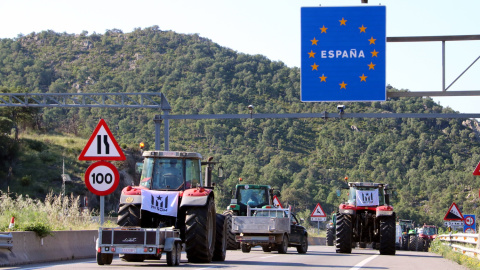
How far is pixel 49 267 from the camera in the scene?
14914 millimetres

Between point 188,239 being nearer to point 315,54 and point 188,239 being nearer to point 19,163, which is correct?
point 315,54

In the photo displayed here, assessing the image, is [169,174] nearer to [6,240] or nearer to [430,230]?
[6,240]

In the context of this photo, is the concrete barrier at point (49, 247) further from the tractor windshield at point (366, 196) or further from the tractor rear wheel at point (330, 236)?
the tractor rear wheel at point (330, 236)

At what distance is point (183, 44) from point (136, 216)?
13194 centimetres

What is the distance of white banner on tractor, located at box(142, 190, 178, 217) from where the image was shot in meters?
17.2

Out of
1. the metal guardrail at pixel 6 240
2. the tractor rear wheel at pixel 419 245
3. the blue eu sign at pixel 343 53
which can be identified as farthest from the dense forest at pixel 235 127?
the metal guardrail at pixel 6 240

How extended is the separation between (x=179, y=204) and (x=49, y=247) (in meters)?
2.94

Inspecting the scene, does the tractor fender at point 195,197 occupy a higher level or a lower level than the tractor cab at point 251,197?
higher

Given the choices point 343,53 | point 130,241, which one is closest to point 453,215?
point 343,53

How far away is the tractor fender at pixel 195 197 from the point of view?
17.1 metres

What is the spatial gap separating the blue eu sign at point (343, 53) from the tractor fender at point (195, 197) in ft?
25.0

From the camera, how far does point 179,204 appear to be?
57.8ft

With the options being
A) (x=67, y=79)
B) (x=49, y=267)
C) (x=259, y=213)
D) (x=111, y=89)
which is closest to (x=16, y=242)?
(x=49, y=267)

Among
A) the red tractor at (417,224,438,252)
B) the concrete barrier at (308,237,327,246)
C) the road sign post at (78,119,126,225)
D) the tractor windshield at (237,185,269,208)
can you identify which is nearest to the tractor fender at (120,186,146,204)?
the road sign post at (78,119,126,225)
